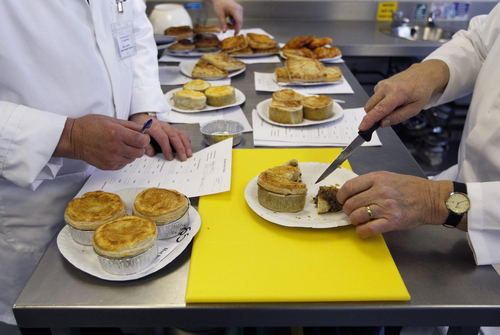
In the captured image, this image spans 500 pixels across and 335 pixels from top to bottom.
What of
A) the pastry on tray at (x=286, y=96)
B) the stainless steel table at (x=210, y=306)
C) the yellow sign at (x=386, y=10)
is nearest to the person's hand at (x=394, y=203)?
the stainless steel table at (x=210, y=306)

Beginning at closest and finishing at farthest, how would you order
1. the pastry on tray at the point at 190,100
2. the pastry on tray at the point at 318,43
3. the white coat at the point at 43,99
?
1. the white coat at the point at 43,99
2. the pastry on tray at the point at 190,100
3. the pastry on tray at the point at 318,43

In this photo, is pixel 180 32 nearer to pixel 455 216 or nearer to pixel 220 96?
pixel 220 96

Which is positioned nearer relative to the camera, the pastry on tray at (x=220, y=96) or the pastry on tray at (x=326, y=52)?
the pastry on tray at (x=220, y=96)

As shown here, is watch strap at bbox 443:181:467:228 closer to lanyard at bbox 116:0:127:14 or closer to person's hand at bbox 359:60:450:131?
person's hand at bbox 359:60:450:131

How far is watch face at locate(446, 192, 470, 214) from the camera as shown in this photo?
0.94m

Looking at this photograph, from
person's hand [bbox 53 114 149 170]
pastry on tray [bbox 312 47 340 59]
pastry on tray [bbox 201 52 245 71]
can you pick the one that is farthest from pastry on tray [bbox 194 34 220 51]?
person's hand [bbox 53 114 149 170]

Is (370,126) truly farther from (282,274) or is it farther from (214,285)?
(214,285)

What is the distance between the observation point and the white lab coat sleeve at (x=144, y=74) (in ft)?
4.96

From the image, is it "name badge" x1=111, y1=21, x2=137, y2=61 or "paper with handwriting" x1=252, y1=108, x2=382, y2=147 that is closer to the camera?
"name badge" x1=111, y1=21, x2=137, y2=61

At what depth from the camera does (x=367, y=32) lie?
3.03 meters

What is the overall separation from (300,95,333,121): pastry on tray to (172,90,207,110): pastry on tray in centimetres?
45

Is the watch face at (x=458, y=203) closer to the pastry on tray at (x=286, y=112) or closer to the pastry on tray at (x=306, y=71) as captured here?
the pastry on tray at (x=286, y=112)

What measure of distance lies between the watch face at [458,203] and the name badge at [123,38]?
115 centimetres

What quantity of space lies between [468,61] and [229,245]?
121 cm
